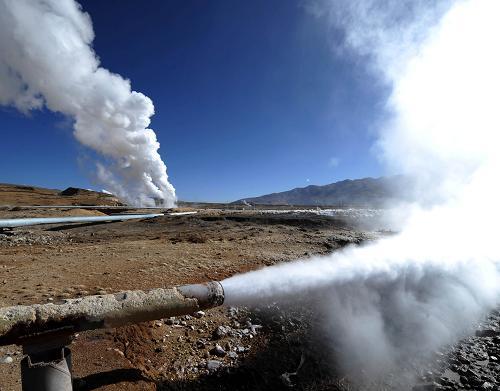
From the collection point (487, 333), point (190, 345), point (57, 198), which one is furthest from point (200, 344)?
point (57, 198)

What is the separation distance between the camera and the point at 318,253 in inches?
591

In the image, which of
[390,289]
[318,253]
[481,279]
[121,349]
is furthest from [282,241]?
[121,349]

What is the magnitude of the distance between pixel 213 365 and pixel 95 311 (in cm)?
278

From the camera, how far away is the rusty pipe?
345 cm

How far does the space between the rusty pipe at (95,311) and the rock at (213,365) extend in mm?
1644

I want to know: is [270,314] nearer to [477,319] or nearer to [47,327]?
[47,327]

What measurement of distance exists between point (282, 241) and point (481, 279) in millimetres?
9036

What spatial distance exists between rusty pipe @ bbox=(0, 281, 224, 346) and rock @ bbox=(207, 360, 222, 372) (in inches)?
64.7

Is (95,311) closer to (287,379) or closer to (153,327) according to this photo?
(153,327)

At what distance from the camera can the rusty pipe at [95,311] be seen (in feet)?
11.3

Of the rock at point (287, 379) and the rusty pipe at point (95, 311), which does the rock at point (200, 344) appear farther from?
the rusty pipe at point (95, 311)

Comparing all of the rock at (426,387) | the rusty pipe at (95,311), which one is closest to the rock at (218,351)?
the rusty pipe at (95,311)

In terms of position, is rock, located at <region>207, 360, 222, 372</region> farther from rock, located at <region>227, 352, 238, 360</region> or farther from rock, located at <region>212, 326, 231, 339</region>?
rock, located at <region>212, 326, 231, 339</region>

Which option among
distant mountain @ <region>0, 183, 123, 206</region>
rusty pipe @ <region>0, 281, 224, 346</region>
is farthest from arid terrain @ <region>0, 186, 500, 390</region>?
distant mountain @ <region>0, 183, 123, 206</region>
